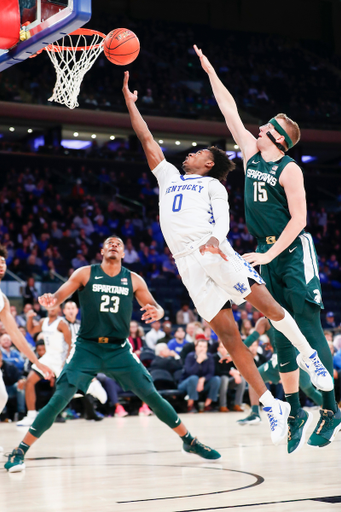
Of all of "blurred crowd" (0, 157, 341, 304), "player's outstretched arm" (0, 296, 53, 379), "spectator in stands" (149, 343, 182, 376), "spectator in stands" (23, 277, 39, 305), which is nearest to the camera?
"player's outstretched arm" (0, 296, 53, 379)

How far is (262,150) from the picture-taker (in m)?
5.33

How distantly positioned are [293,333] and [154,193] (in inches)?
784

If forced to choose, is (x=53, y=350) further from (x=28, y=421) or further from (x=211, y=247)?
(x=211, y=247)

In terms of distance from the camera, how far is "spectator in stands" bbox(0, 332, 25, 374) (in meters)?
11.7

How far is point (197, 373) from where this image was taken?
40.7 feet

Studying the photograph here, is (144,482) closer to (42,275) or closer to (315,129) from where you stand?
(42,275)

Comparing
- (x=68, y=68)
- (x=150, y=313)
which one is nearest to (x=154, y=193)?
(x=68, y=68)

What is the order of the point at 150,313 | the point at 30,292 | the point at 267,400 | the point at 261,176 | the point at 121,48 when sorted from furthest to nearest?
1. the point at 30,292
2. the point at 121,48
3. the point at 150,313
4. the point at 261,176
5. the point at 267,400

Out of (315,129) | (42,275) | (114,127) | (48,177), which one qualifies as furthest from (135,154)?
(42,275)

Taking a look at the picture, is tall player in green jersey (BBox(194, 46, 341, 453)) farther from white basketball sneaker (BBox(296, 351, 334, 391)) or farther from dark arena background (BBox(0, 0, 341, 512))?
dark arena background (BBox(0, 0, 341, 512))

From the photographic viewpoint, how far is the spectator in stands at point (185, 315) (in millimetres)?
16953

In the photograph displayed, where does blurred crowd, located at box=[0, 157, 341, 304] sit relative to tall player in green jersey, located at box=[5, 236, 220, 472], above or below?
above

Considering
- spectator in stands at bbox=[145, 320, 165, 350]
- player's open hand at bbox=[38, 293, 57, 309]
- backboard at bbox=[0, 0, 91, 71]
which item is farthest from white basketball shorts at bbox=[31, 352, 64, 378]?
backboard at bbox=[0, 0, 91, 71]

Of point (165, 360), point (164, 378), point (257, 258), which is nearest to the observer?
point (257, 258)
